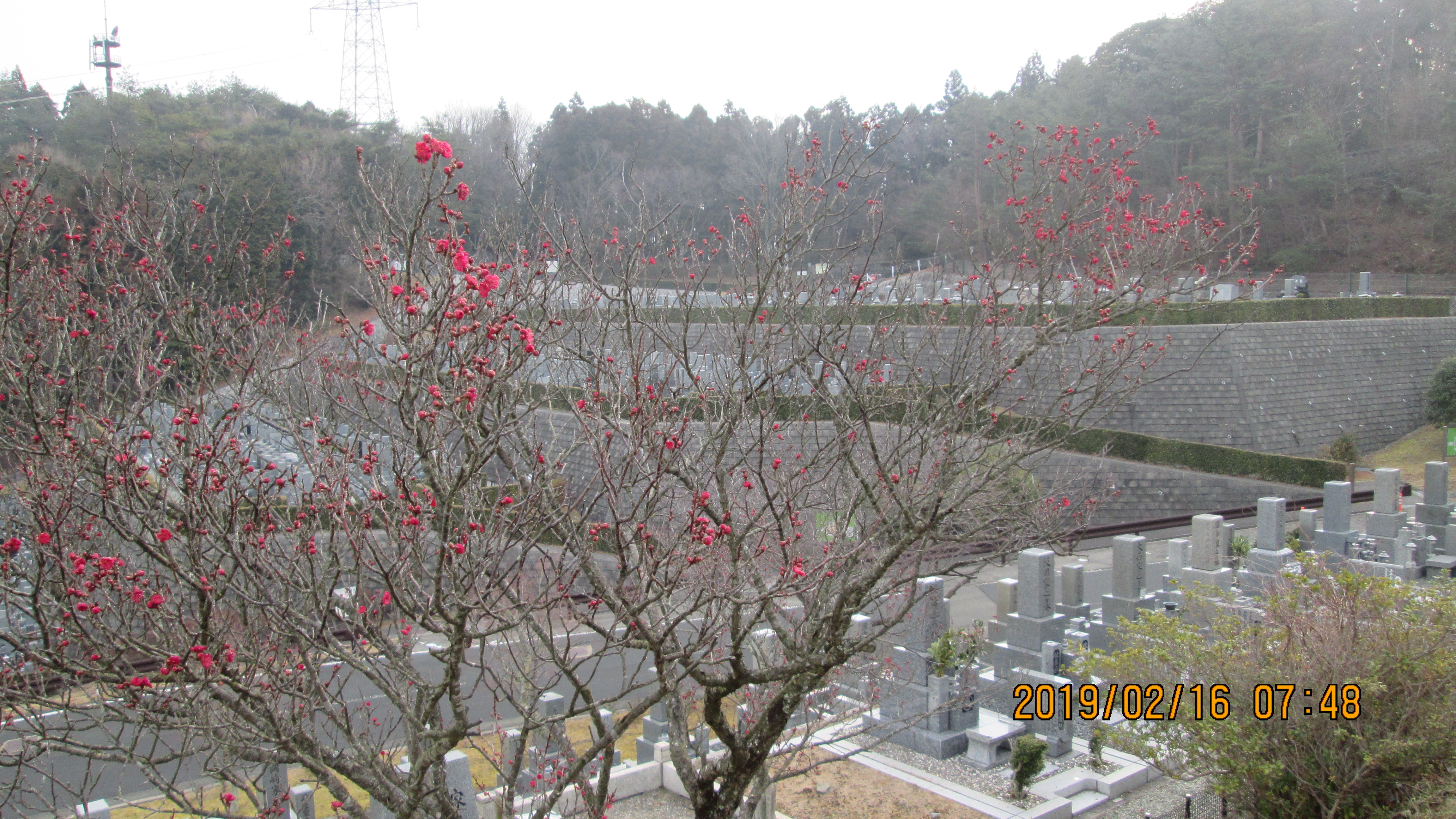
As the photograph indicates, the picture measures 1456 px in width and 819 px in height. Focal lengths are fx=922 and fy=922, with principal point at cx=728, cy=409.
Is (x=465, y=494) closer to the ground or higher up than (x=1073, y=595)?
higher up

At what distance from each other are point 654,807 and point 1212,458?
1405 cm

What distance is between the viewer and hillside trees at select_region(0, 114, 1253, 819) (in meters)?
2.84

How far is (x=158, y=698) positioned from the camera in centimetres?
311

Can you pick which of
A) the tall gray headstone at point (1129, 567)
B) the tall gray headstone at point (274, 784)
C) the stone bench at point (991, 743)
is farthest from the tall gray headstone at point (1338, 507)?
the tall gray headstone at point (274, 784)

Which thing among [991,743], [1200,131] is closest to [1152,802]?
[991,743]

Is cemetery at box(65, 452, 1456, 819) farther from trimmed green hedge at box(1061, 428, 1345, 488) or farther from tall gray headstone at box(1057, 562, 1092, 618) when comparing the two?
trimmed green hedge at box(1061, 428, 1345, 488)

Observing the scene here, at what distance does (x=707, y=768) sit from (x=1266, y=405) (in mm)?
17828

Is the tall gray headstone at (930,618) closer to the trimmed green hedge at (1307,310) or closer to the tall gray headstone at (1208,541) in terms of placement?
the tall gray headstone at (1208,541)

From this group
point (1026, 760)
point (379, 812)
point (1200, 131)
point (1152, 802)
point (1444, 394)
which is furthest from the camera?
point (1200, 131)

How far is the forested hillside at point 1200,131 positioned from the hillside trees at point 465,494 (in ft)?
49.4

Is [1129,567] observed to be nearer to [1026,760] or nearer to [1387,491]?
[1026,760]

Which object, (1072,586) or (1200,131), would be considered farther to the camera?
(1200,131)

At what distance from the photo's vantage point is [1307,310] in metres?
19.4
